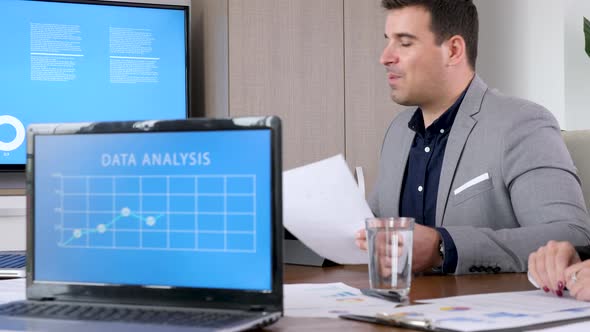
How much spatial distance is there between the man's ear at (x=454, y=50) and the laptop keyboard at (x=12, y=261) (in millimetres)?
1212

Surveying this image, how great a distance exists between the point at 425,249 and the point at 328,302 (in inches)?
14.4

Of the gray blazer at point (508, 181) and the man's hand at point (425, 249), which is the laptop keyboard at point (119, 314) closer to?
the man's hand at point (425, 249)

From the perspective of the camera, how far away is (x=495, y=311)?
96 centimetres

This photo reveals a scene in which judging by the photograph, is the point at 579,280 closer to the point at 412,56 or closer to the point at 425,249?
the point at 425,249

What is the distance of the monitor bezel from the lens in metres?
0.87

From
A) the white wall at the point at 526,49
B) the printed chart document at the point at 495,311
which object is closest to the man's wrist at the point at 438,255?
the printed chart document at the point at 495,311

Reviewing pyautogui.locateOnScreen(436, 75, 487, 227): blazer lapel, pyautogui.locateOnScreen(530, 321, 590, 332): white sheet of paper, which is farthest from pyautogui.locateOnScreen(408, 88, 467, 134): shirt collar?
pyautogui.locateOnScreen(530, 321, 590, 332): white sheet of paper

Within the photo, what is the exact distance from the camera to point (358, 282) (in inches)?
51.8

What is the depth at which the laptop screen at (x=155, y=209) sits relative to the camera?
886mm

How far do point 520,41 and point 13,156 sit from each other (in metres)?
2.55

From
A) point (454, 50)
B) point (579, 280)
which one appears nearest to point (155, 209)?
point (579, 280)

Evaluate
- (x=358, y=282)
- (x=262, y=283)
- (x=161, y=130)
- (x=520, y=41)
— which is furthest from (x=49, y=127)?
(x=520, y=41)

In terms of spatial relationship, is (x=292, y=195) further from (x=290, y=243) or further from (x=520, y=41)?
(x=520, y=41)

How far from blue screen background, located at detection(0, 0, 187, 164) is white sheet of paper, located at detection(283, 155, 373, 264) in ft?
7.74
